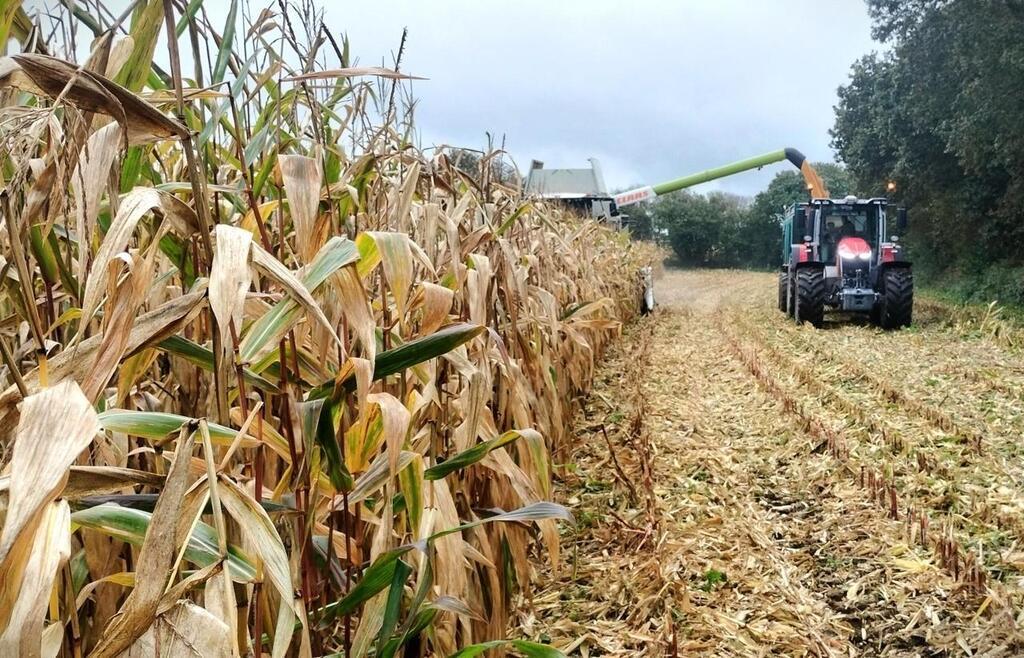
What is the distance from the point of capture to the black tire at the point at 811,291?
953 cm

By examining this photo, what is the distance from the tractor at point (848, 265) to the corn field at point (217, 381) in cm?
855

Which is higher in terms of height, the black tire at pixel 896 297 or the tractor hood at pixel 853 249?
the tractor hood at pixel 853 249

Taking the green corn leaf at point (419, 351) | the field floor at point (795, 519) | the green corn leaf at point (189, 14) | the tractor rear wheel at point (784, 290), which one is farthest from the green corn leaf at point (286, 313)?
the tractor rear wheel at point (784, 290)

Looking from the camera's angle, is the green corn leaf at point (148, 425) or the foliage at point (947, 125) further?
the foliage at point (947, 125)

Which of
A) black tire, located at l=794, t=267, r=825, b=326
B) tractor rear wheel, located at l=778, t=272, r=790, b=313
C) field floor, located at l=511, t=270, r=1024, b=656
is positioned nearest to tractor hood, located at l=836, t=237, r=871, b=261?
black tire, located at l=794, t=267, r=825, b=326

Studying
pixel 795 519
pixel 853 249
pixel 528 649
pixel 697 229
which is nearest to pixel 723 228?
pixel 697 229

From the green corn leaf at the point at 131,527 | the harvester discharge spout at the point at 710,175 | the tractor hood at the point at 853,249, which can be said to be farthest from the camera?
the harvester discharge spout at the point at 710,175

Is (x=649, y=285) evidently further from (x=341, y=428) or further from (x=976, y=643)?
(x=341, y=428)

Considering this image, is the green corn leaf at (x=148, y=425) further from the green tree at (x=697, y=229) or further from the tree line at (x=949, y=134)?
the green tree at (x=697, y=229)

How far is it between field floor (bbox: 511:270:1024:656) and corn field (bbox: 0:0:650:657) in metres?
0.44

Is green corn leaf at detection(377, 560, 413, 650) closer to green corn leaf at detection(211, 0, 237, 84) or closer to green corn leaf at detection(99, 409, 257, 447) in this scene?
green corn leaf at detection(99, 409, 257, 447)

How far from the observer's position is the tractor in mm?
9289

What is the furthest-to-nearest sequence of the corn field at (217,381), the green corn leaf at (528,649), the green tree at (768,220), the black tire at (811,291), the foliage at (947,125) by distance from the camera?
the green tree at (768,220) → the foliage at (947,125) → the black tire at (811,291) → the green corn leaf at (528,649) → the corn field at (217,381)

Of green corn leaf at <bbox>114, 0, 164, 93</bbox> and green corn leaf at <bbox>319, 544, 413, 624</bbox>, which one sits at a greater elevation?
green corn leaf at <bbox>114, 0, 164, 93</bbox>
